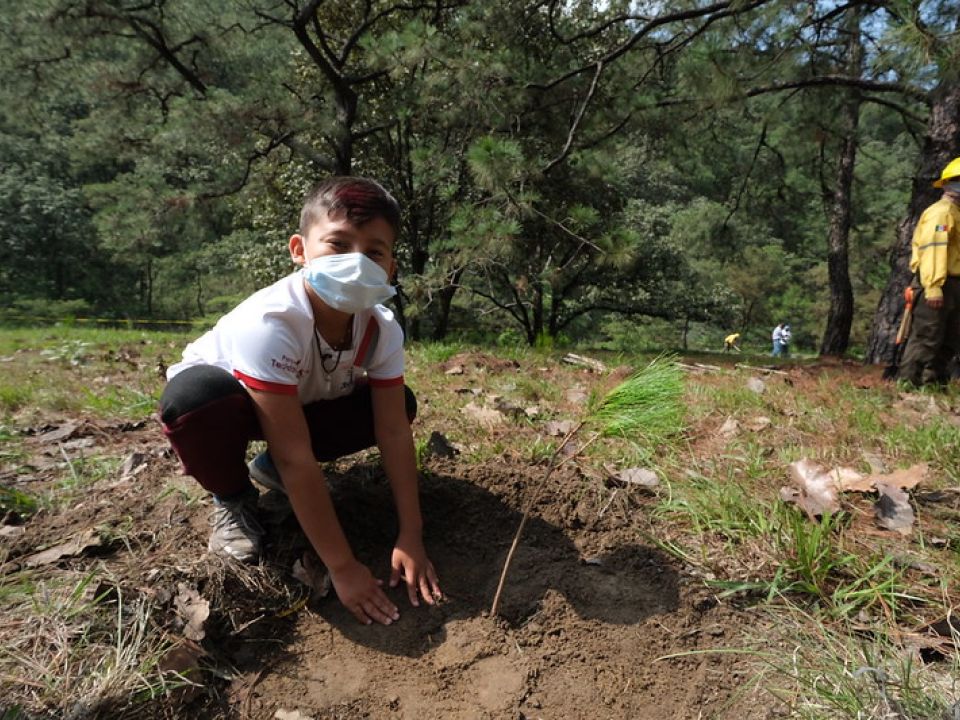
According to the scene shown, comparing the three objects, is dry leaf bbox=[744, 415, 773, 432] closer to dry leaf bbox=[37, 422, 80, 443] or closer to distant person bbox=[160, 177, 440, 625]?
distant person bbox=[160, 177, 440, 625]

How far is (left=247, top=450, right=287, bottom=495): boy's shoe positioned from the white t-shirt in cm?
26

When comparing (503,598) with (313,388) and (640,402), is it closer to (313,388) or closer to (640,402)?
(640,402)

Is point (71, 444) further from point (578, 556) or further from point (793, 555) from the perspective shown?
point (793, 555)

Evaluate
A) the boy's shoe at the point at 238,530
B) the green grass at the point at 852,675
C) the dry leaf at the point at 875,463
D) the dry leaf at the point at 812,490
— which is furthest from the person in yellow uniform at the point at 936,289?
the boy's shoe at the point at 238,530

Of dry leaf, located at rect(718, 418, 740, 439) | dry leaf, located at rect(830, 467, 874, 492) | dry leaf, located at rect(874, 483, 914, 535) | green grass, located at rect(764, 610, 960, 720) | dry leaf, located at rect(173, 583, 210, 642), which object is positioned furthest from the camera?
dry leaf, located at rect(718, 418, 740, 439)

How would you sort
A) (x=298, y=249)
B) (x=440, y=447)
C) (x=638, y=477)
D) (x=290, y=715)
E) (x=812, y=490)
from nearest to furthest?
(x=290, y=715)
(x=298, y=249)
(x=812, y=490)
(x=638, y=477)
(x=440, y=447)

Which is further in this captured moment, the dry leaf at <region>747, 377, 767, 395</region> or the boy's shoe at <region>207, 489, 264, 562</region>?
the dry leaf at <region>747, 377, 767, 395</region>

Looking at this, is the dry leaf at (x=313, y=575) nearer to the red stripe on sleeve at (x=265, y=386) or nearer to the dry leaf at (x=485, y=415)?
the red stripe on sleeve at (x=265, y=386)

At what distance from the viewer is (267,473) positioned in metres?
1.62

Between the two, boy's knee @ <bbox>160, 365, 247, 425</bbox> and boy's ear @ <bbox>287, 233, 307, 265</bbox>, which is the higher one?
boy's ear @ <bbox>287, 233, 307, 265</bbox>

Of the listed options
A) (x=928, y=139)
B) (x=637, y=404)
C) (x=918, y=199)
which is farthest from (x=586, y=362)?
(x=928, y=139)

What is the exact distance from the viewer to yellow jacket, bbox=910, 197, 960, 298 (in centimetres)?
338

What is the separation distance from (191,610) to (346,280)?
2.77 feet

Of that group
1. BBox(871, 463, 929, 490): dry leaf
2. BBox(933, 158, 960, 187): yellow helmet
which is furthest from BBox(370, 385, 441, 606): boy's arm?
BBox(933, 158, 960, 187): yellow helmet
